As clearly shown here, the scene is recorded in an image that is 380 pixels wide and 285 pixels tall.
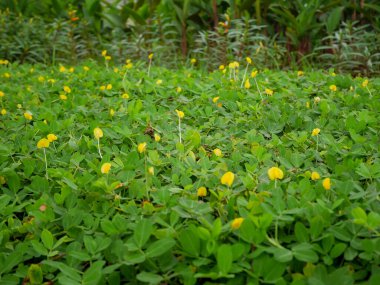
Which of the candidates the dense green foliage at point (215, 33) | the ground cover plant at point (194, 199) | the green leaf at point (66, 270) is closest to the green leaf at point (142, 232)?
the ground cover plant at point (194, 199)

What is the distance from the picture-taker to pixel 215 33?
4734 mm

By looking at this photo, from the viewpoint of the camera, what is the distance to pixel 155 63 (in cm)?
531

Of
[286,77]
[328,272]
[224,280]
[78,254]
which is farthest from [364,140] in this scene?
[286,77]

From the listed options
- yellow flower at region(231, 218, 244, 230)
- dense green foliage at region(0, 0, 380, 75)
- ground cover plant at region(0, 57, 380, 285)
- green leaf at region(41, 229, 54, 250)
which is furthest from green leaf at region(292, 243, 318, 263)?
dense green foliage at region(0, 0, 380, 75)

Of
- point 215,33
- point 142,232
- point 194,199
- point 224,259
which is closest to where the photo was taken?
point 224,259

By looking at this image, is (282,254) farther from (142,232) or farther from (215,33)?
(215,33)

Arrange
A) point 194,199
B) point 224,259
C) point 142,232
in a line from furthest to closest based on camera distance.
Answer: point 194,199
point 142,232
point 224,259

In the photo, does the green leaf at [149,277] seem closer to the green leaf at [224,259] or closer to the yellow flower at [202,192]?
the green leaf at [224,259]

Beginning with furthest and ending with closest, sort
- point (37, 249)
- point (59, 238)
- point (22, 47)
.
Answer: point (22, 47)
point (59, 238)
point (37, 249)

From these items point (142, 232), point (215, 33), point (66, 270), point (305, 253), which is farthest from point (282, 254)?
point (215, 33)

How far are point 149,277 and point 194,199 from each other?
0.35 meters

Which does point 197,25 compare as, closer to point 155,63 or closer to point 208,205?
point 155,63

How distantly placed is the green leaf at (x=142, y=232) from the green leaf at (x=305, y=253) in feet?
1.14

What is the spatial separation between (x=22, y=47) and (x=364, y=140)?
4.97 metres
